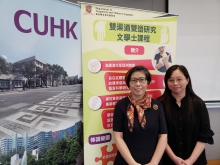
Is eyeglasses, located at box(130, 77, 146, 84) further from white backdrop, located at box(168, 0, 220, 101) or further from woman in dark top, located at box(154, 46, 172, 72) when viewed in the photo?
white backdrop, located at box(168, 0, 220, 101)

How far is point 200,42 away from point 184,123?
4.18ft

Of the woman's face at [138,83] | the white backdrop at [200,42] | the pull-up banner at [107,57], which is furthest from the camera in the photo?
the white backdrop at [200,42]

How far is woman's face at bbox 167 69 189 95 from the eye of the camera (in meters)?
1.40

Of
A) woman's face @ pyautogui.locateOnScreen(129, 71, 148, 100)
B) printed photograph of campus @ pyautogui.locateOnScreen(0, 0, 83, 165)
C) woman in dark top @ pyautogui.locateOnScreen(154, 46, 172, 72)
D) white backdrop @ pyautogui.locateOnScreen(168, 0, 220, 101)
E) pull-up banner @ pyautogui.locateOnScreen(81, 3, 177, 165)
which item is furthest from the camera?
white backdrop @ pyautogui.locateOnScreen(168, 0, 220, 101)

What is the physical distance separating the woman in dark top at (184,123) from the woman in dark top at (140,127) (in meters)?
0.13

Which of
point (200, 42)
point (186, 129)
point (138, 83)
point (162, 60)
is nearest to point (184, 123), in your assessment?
point (186, 129)

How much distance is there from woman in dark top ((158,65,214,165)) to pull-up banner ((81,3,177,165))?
394 mm

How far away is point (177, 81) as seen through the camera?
1410mm

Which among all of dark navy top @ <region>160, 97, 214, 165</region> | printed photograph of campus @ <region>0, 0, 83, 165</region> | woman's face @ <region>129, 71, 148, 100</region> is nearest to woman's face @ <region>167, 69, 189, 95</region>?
dark navy top @ <region>160, 97, 214, 165</region>

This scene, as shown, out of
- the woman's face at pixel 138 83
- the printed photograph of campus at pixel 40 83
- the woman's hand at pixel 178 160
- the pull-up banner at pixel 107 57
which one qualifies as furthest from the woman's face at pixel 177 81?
the printed photograph of campus at pixel 40 83

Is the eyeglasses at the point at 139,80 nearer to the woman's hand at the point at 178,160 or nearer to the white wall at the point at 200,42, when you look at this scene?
the woman's hand at the point at 178,160

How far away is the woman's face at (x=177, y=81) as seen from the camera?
140cm

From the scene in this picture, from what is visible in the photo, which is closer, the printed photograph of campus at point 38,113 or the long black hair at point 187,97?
the printed photograph of campus at point 38,113

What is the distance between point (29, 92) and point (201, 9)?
211cm
